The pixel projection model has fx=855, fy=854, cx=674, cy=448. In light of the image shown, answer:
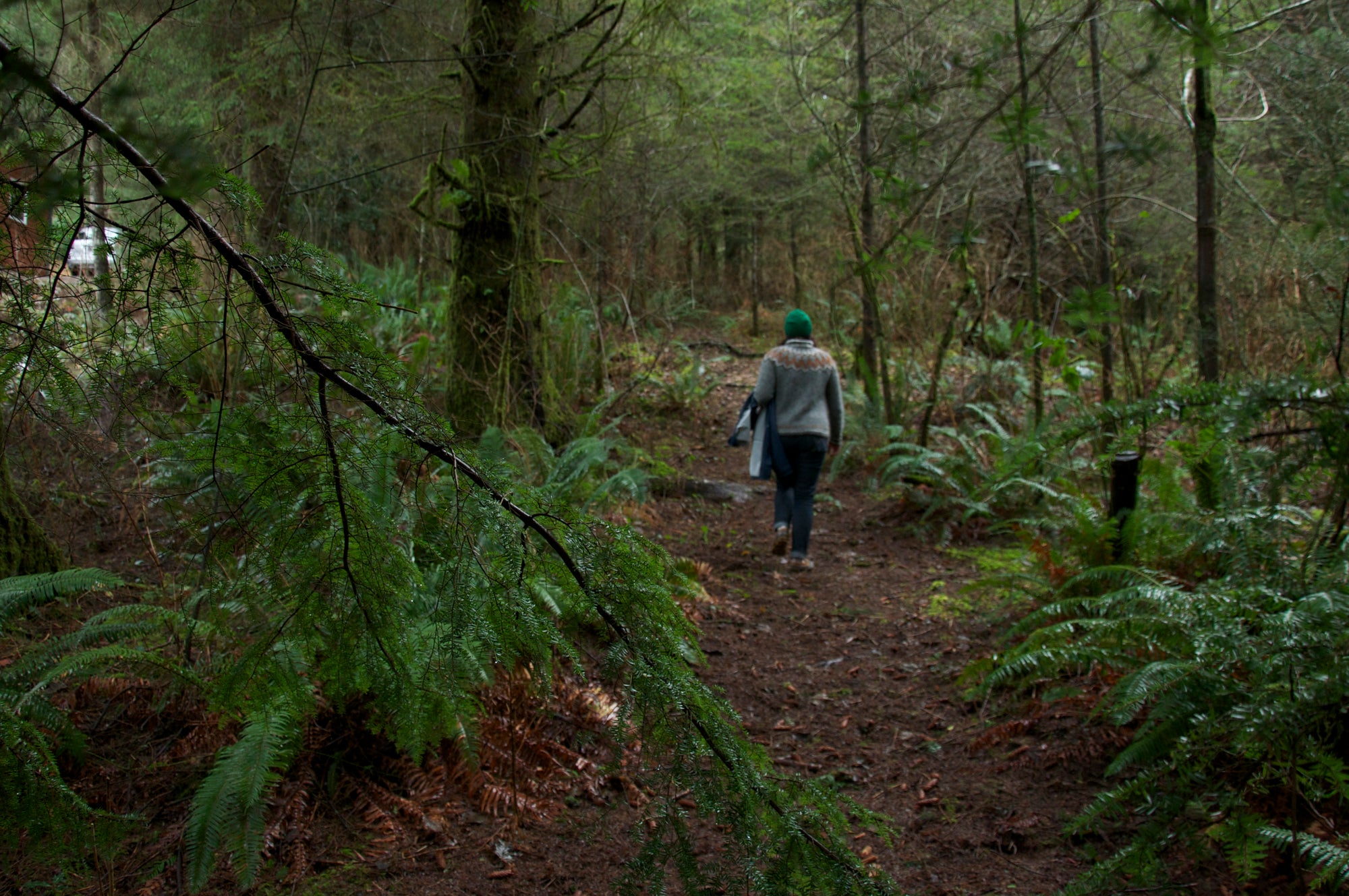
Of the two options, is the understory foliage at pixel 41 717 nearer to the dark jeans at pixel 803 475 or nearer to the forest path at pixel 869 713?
the forest path at pixel 869 713

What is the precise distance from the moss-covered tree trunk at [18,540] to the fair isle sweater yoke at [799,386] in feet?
15.3

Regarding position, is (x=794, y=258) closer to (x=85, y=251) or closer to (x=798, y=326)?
(x=798, y=326)

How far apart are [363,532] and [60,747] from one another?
2086 mm

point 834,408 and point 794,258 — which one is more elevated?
point 794,258

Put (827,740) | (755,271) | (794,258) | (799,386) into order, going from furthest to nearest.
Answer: (755,271)
(794,258)
(799,386)
(827,740)

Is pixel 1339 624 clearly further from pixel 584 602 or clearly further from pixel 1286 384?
pixel 584 602

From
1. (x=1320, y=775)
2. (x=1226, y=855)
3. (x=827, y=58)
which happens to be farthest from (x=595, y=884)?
(x=827, y=58)

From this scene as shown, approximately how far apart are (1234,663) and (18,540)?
528cm

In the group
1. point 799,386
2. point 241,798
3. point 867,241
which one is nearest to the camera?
point 241,798

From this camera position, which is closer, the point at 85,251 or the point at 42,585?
the point at 85,251

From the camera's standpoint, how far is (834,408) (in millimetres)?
6941

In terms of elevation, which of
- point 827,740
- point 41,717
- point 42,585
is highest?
point 42,585

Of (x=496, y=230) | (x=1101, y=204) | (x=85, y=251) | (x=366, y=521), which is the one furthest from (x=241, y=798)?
(x=1101, y=204)

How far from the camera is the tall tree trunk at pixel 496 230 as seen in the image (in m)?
6.79
